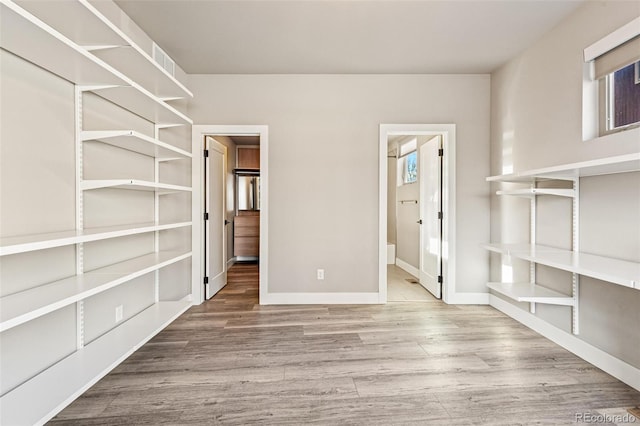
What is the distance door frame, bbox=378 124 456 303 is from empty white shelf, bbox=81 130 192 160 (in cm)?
206

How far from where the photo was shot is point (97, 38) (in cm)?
170

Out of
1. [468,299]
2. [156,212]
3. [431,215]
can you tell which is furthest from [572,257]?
[156,212]

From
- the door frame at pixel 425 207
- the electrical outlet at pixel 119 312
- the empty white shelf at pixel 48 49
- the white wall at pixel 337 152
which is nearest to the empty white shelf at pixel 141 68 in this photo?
the empty white shelf at pixel 48 49

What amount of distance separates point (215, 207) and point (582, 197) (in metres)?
3.63

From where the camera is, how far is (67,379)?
162 cm

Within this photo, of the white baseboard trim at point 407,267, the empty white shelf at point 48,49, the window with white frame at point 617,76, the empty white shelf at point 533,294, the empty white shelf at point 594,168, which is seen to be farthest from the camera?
the white baseboard trim at point 407,267

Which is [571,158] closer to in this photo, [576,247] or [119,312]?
[576,247]

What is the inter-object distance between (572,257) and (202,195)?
11.2 feet

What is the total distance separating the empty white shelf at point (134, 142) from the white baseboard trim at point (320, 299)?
5.85ft

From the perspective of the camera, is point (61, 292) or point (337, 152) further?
point (337, 152)

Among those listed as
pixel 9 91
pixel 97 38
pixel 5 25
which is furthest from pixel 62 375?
pixel 97 38

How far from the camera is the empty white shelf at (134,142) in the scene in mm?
1854

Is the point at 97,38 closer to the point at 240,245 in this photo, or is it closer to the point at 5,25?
the point at 5,25

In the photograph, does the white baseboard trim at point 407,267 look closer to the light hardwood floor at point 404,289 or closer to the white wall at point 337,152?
the light hardwood floor at point 404,289
